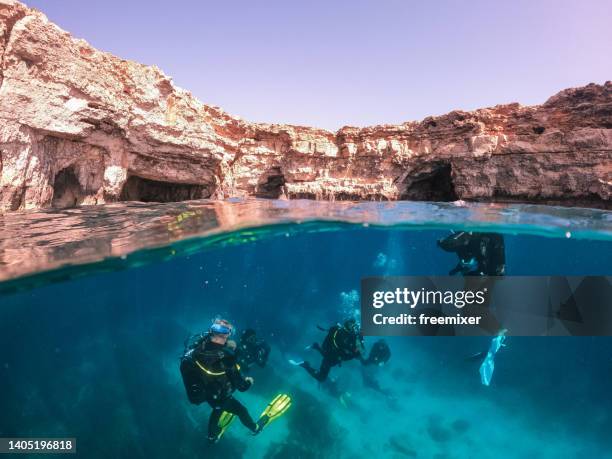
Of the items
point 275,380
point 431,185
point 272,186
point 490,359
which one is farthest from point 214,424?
point 431,185

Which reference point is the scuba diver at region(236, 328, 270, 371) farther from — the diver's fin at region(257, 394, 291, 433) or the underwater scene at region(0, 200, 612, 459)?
the diver's fin at region(257, 394, 291, 433)

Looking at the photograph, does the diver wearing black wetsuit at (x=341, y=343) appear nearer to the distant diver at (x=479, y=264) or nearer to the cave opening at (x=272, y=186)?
the distant diver at (x=479, y=264)

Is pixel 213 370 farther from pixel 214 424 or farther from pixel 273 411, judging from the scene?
pixel 273 411

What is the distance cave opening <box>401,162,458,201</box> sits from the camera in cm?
2058

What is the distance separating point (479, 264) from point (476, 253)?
0.52 m

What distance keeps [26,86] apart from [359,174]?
17353 millimetres

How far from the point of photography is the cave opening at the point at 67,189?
12.7 meters

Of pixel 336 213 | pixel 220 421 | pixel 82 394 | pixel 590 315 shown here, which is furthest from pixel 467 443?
pixel 82 394

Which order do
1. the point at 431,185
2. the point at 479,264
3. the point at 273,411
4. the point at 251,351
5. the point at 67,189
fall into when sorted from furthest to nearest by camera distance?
the point at 431,185, the point at 67,189, the point at 479,264, the point at 251,351, the point at 273,411

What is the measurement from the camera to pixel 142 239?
8.08 m

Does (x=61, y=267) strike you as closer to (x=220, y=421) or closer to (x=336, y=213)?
(x=220, y=421)

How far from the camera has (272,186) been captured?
21.8 meters

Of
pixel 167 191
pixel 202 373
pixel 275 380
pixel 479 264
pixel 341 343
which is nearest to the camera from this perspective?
pixel 202 373

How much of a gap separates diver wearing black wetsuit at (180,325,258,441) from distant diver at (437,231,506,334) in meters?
6.50
